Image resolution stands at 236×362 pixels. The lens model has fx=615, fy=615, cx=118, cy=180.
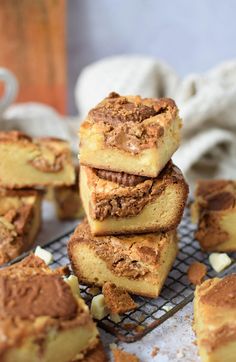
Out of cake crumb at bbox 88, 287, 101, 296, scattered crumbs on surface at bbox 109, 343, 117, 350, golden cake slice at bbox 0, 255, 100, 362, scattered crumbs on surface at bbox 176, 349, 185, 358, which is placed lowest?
scattered crumbs on surface at bbox 176, 349, 185, 358

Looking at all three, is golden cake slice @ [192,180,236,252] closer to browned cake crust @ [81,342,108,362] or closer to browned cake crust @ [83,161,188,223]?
browned cake crust @ [83,161,188,223]

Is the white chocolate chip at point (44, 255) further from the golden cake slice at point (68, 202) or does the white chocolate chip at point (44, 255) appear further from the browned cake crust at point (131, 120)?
the browned cake crust at point (131, 120)

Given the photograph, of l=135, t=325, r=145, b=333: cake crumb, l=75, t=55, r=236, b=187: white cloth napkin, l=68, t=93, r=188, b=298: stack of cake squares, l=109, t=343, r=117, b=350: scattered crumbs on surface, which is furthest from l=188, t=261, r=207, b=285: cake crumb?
l=75, t=55, r=236, b=187: white cloth napkin

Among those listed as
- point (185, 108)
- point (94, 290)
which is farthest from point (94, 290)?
point (185, 108)

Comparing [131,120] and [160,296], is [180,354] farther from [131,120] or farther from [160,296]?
[131,120]

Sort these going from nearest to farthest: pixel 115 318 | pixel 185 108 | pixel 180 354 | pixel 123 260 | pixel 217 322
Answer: pixel 217 322, pixel 180 354, pixel 115 318, pixel 123 260, pixel 185 108

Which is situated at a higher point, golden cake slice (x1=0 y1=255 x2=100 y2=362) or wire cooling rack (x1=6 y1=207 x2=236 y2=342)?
golden cake slice (x1=0 y1=255 x2=100 y2=362)

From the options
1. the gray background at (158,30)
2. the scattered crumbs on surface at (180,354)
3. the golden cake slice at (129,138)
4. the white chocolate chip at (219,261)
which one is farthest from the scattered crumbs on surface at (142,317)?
the gray background at (158,30)
